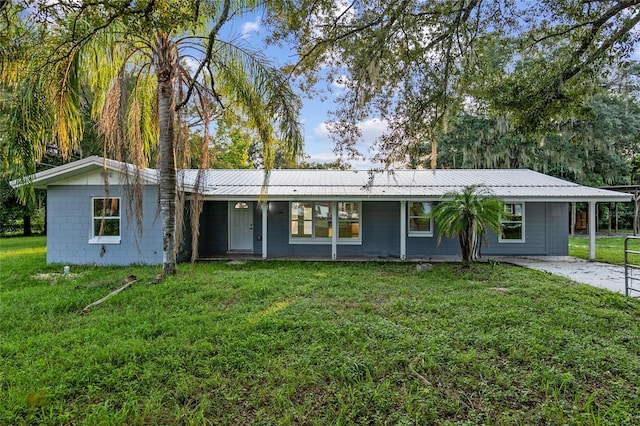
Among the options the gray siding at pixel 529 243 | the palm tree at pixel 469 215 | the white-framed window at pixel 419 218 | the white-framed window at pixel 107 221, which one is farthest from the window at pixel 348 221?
the white-framed window at pixel 107 221

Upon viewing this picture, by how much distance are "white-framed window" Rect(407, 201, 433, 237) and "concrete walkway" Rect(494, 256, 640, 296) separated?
2.26 m

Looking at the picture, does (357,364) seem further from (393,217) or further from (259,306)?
(393,217)

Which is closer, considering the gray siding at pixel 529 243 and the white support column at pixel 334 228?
the white support column at pixel 334 228

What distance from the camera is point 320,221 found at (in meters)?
11.4

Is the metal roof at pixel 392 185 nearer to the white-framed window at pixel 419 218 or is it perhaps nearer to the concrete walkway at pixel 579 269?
the white-framed window at pixel 419 218

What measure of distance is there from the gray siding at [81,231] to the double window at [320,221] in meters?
4.10

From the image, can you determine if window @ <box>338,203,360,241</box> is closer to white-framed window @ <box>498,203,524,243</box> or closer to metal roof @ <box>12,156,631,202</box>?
metal roof @ <box>12,156,631,202</box>

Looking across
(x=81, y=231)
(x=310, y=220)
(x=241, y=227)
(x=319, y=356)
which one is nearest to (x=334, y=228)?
(x=310, y=220)

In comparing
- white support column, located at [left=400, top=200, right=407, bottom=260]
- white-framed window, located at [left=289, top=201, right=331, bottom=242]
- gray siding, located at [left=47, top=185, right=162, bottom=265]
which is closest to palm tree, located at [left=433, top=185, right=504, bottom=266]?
white support column, located at [left=400, top=200, right=407, bottom=260]

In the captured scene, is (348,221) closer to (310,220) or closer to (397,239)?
(310,220)

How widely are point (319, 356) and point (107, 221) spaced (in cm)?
870

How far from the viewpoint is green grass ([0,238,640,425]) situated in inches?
109

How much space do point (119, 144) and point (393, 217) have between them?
7.91 meters

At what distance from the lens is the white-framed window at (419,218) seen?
11055 millimetres
